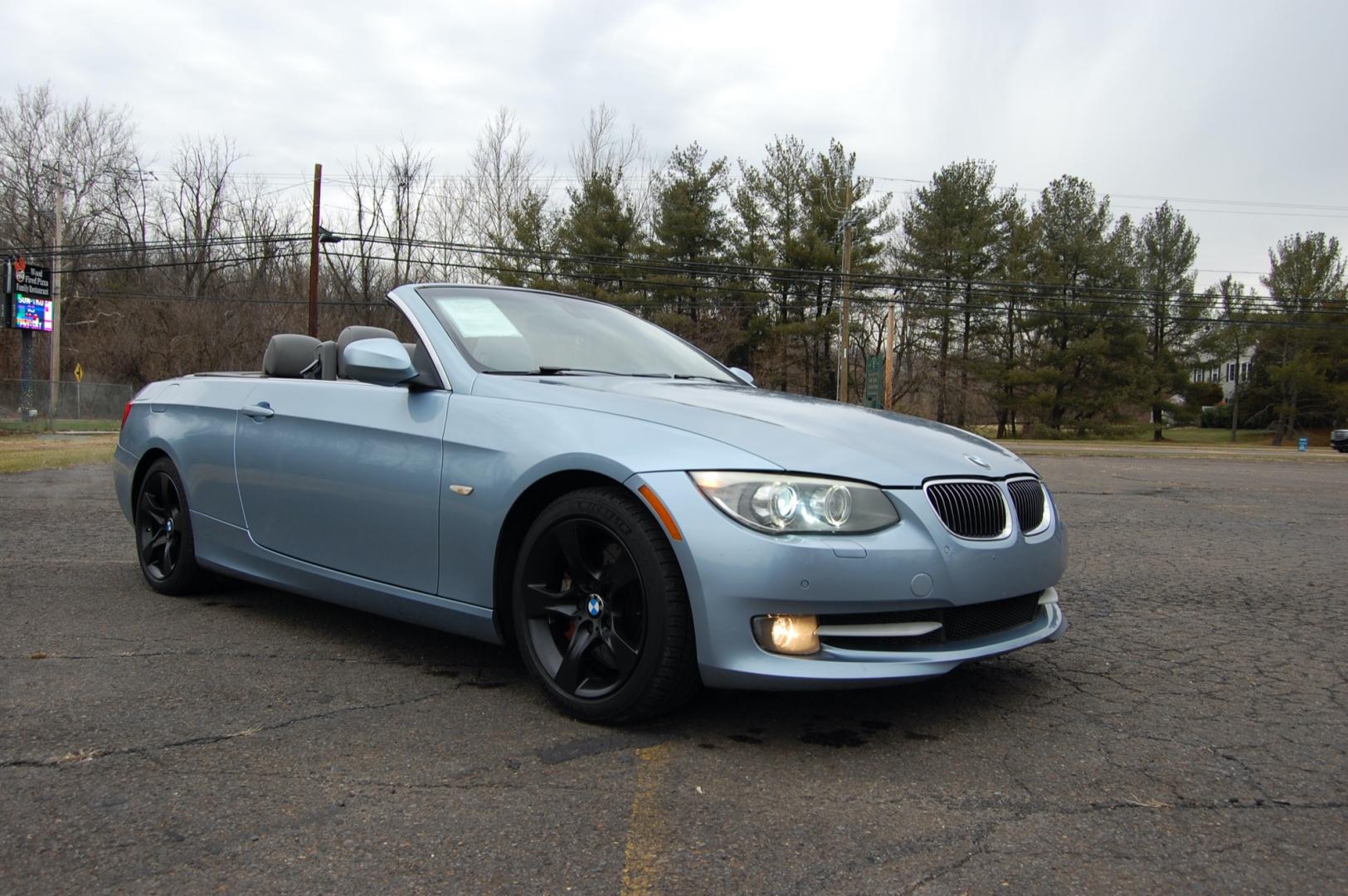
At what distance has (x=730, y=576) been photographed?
8.50 feet

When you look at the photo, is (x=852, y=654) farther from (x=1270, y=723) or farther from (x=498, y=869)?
(x=1270, y=723)

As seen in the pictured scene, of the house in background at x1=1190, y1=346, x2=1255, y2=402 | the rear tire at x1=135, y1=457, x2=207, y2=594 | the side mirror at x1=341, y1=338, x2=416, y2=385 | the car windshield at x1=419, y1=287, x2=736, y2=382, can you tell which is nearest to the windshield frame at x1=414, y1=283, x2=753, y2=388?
the car windshield at x1=419, y1=287, x2=736, y2=382

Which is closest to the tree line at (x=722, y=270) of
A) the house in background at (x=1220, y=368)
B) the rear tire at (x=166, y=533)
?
the house in background at (x=1220, y=368)

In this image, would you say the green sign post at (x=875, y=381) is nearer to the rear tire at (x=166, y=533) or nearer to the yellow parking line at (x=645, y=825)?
the rear tire at (x=166, y=533)

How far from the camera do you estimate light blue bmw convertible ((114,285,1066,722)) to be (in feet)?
8.66

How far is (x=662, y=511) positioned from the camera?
2695 mm

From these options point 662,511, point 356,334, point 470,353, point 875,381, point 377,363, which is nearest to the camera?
point 662,511

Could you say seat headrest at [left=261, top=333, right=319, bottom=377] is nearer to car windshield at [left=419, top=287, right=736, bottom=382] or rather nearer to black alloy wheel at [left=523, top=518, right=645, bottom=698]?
car windshield at [left=419, top=287, right=736, bottom=382]

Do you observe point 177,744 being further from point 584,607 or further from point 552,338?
point 552,338

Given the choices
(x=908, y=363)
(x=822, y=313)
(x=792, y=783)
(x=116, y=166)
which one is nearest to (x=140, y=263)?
(x=116, y=166)

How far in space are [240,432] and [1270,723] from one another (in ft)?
13.2

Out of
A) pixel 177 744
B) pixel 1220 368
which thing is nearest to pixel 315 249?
pixel 177 744

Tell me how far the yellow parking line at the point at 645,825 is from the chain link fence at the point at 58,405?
30099 mm

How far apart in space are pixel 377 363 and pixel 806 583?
175 cm
